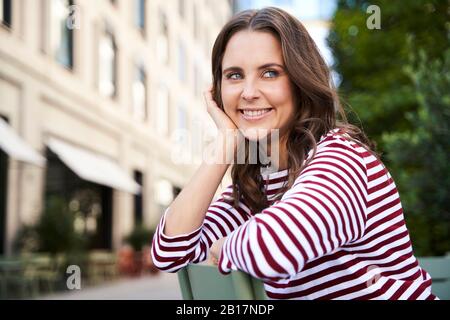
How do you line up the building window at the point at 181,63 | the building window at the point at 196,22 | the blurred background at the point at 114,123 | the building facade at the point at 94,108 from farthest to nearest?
1. the building window at the point at 196,22
2. the building window at the point at 181,63
3. the building facade at the point at 94,108
4. the blurred background at the point at 114,123

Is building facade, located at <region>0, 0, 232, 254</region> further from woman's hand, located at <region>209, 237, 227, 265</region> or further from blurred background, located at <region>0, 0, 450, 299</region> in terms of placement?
woman's hand, located at <region>209, 237, 227, 265</region>

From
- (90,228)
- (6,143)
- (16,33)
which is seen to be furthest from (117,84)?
(6,143)

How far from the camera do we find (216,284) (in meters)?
1.23

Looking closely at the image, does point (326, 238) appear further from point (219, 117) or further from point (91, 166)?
point (91, 166)

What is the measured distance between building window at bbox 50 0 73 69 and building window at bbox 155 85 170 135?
22.0ft

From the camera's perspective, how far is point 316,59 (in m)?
1.47

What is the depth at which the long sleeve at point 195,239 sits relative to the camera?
1.38 metres

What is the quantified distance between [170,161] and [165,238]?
65.2 ft

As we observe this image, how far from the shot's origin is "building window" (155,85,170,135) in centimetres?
1930

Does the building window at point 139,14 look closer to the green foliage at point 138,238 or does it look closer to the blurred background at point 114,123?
the blurred background at point 114,123

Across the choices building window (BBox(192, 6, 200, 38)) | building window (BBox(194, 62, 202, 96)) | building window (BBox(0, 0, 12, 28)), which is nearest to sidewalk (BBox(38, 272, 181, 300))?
building window (BBox(0, 0, 12, 28))

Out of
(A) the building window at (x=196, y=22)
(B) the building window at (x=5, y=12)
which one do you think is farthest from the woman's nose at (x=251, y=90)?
(A) the building window at (x=196, y=22)

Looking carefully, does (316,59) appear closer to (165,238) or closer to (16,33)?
(165,238)

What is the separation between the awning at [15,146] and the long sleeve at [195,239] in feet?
25.8
